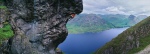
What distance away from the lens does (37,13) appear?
31.5 metres

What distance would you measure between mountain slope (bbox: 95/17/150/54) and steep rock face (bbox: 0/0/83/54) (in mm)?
119899

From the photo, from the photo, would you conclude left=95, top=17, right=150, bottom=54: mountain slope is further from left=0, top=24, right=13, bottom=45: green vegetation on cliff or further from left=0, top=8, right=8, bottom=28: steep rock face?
left=0, top=24, right=13, bottom=45: green vegetation on cliff

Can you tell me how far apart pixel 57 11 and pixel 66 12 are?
6.09 feet

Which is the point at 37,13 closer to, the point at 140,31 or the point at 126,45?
the point at 126,45

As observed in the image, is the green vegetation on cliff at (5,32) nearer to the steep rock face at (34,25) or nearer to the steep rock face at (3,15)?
the steep rock face at (34,25)

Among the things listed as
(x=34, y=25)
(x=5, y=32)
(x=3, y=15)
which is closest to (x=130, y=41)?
(x=34, y=25)

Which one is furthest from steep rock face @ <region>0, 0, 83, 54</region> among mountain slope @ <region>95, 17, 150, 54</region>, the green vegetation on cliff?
mountain slope @ <region>95, 17, 150, 54</region>

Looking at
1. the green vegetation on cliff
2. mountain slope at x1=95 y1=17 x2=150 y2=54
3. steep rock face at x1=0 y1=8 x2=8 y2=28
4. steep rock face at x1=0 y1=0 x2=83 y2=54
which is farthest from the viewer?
mountain slope at x1=95 y1=17 x2=150 y2=54

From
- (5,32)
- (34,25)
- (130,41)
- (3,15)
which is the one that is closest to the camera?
(5,32)

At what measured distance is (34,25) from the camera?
3148 centimetres

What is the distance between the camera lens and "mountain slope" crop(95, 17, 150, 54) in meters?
149

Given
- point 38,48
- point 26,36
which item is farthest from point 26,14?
point 38,48

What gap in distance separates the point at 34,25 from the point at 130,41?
13834cm

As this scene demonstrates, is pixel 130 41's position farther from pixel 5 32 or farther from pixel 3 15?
pixel 5 32
